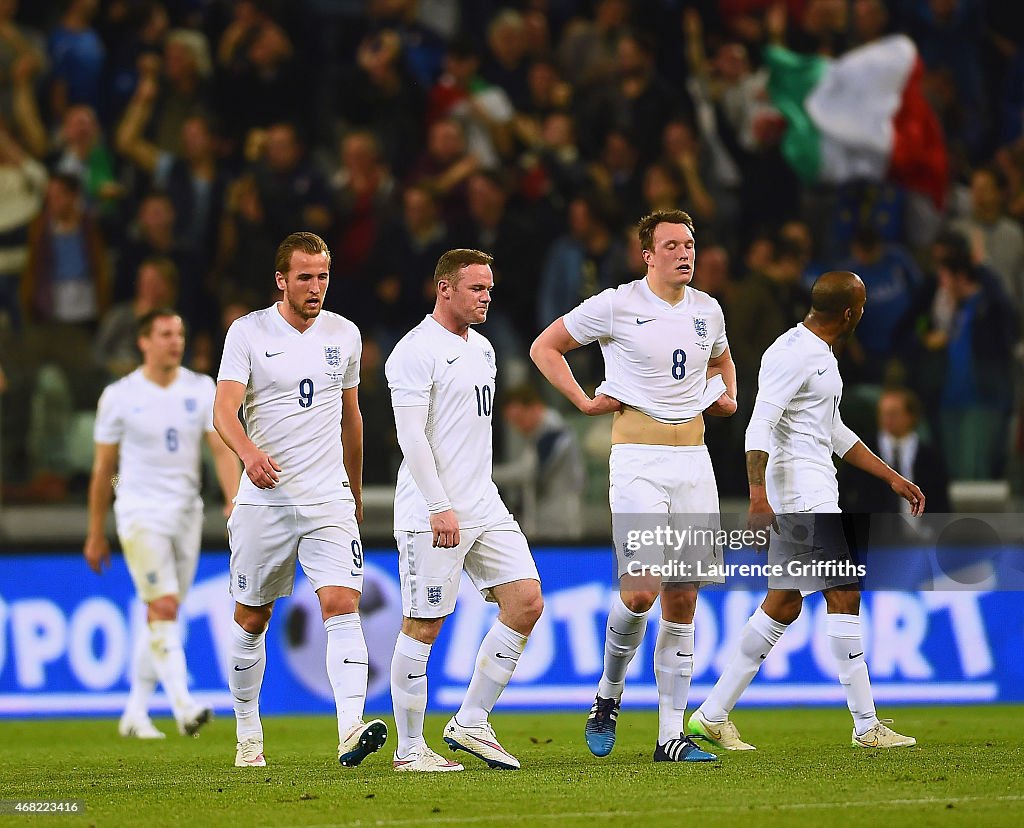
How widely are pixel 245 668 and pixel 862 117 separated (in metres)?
10.3

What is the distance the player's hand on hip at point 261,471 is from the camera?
291 inches

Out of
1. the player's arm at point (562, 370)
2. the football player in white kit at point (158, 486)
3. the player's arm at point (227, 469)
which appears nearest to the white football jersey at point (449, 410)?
the player's arm at point (562, 370)

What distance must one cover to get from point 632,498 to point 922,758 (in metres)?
1.77

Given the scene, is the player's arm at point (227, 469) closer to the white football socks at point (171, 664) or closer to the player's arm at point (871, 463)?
the white football socks at point (171, 664)

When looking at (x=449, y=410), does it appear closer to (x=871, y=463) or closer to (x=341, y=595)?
(x=341, y=595)

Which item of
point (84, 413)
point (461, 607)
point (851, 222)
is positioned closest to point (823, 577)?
point (461, 607)

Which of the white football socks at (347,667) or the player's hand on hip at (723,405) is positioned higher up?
the player's hand on hip at (723,405)

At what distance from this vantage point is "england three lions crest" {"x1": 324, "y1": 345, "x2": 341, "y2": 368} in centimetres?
791

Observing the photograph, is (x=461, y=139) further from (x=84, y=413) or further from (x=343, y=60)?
(x=84, y=413)

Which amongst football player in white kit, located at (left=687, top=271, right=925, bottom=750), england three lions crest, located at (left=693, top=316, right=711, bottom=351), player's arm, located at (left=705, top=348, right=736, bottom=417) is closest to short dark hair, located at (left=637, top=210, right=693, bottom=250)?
england three lions crest, located at (left=693, top=316, right=711, bottom=351)

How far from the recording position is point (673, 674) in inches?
317

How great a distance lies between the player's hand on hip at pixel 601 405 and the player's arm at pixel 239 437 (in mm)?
1427

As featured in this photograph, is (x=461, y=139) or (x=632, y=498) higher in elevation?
(x=461, y=139)

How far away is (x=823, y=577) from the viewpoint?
27.6 feet
